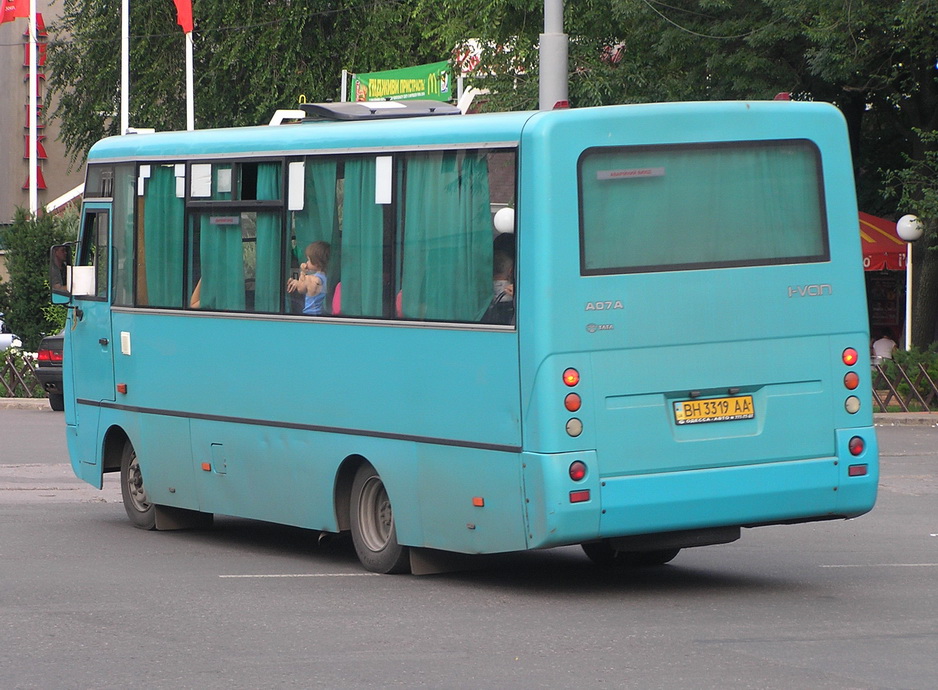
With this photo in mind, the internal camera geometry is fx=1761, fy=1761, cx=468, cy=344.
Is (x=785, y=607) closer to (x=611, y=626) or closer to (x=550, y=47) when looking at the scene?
(x=611, y=626)

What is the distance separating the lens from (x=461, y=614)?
920 cm

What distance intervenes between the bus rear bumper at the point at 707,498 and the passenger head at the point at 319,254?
239 cm

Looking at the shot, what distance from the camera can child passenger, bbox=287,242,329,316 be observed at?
11.2 m

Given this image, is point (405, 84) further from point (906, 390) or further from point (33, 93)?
point (33, 93)

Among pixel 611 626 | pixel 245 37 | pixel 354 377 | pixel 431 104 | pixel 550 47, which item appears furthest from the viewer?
pixel 245 37

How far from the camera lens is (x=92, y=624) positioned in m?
8.86

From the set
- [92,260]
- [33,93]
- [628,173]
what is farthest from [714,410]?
[33,93]

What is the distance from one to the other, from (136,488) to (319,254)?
3.49 m

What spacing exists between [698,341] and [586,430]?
33.4 inches

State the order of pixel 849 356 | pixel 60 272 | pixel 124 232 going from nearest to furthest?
pixel 849 356, pixel 124 232, pixel 60 272

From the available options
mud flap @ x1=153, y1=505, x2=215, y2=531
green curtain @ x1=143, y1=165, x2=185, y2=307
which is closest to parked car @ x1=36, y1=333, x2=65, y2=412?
mud flap @ x1=153, y1=505, x2=215, y2=531

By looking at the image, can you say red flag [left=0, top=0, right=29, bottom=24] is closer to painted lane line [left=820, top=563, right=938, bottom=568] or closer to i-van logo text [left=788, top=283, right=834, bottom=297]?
painted lane line [left=820, top=563, right=938, bottom=568]

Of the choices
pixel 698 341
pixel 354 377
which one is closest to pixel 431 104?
pixel 354 377

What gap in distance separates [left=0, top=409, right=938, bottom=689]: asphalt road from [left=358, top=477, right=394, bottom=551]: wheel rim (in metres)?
0.25
